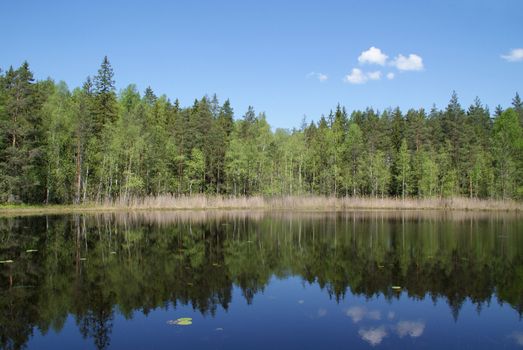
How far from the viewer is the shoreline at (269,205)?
40.9m

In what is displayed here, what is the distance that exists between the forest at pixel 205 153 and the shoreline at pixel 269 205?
200 centimetres

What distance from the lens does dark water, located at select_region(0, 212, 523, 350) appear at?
798cm

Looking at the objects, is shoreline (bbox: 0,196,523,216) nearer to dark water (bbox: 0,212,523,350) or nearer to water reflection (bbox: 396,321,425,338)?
dark water (bbox: 0,212,523,350)

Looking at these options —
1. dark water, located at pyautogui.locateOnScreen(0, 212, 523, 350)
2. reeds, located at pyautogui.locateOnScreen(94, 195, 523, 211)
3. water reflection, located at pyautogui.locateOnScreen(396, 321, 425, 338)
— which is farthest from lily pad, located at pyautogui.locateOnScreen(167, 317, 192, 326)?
reeds, located at pyautogui.locateOnScreen(94, 195, 523, 211)

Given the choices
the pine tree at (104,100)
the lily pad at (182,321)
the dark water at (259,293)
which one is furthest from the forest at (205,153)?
the lily pad at (182,321)

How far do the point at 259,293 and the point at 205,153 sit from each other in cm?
4743

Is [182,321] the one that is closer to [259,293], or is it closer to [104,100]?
[259,293]

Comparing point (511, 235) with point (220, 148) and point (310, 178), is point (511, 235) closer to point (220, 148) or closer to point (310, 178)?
point (220, 148)

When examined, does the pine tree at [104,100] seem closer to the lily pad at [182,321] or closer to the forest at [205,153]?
the forest at [205,153]

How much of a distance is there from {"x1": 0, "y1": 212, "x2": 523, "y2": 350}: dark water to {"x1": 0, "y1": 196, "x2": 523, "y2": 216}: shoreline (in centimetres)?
2088

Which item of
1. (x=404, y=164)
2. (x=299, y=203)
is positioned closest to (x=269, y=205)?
(x=299, y=203)

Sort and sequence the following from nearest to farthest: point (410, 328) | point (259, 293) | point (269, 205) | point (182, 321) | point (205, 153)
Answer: point (410, 328)
point (182, 321)
point (259, 293)
point (269, 205)
point (205, 153)

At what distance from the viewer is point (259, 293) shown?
452 inches

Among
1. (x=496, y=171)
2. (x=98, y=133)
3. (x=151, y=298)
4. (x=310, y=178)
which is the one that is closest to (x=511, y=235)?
(x=151, y=298)
